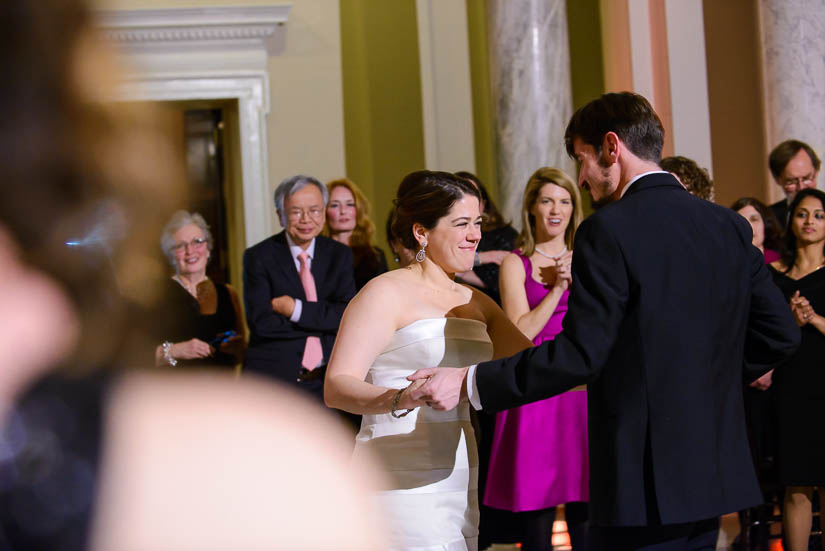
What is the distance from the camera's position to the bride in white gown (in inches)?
118

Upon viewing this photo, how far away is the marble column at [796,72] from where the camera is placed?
6.66m

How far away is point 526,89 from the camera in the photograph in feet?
24.4

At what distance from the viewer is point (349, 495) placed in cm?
50

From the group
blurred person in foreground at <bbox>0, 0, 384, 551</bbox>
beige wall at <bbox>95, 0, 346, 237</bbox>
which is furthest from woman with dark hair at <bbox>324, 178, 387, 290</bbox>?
blurred person in foreground at <bbox>0, 0, 384, 551</bbox>

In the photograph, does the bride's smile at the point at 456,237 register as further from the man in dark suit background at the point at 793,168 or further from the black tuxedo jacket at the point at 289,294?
the man in dark suit background at the point at 793,168

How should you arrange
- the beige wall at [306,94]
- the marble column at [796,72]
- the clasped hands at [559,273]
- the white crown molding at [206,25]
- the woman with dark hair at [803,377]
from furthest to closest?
1. the beige wall at [306,94]
2. the white crown molding at [206,25]
3. the marble column at [796,72]
4. the woman with dark hair at [803,377]
5. the clasped hands at [559,273]

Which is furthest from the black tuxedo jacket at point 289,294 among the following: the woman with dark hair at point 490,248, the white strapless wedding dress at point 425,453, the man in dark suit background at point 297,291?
the white strapless wedding dress at point 425,453

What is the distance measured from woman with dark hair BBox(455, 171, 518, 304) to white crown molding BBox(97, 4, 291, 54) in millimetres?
3644

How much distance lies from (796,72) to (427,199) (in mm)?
4490

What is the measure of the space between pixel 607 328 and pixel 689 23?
244 inches

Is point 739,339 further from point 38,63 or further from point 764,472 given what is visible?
point 764,472

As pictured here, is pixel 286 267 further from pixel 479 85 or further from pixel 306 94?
pixel 479 85

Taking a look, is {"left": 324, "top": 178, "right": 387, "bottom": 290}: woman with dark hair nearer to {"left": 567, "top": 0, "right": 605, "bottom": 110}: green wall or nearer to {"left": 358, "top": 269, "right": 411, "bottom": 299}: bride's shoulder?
{"left": 358, "top": 269, "right": 411, "bottom": 299}: bride's shoulder

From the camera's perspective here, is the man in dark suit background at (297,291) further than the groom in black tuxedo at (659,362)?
Yes
